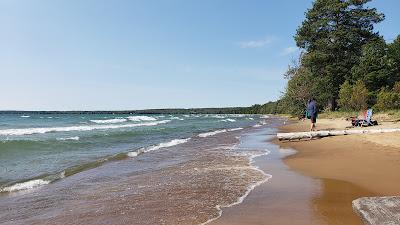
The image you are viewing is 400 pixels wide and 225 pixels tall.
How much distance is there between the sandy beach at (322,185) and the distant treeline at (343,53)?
30.7 m

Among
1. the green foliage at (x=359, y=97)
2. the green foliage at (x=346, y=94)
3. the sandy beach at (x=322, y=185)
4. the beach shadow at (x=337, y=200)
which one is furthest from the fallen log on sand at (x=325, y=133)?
the green foliage at (x=346, y=94)

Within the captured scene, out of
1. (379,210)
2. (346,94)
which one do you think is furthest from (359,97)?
(379,210)

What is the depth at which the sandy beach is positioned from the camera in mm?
5832

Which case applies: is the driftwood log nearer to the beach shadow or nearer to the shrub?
the beach shadow

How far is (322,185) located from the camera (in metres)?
8.15

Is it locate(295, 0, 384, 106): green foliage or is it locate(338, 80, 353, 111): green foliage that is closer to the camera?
locate(338, 80, 353, 111): green foliage

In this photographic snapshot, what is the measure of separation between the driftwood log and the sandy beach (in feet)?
2.98

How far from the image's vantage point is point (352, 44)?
151 ft

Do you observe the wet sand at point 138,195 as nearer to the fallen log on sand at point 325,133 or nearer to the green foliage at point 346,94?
the fallen log on sand at point 325,133

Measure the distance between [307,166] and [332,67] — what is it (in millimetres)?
37011

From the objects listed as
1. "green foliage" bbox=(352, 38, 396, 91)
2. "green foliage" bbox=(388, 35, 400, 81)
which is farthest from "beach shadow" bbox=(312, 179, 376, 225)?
"green foliage" bbox=(388, 35, 400, 81)

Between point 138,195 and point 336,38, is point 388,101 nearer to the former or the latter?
point 336,38

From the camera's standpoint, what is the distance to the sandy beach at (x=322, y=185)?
583 cm

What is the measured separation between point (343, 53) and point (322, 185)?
4216cm
